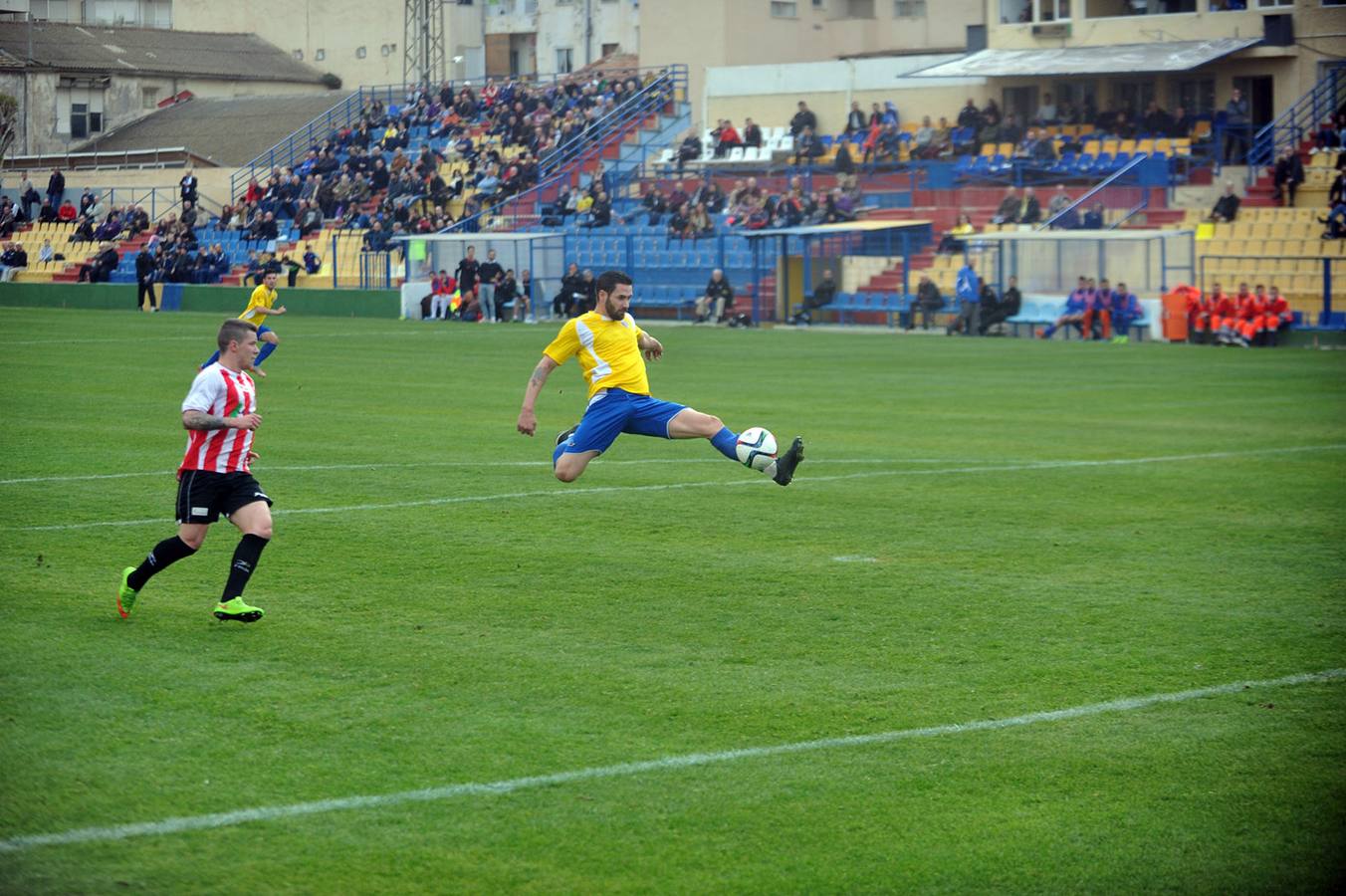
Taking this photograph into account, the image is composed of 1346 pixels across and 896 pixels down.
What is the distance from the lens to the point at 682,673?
7.88 meters

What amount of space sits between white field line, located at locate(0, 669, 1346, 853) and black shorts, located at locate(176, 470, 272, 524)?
3000 millimetres

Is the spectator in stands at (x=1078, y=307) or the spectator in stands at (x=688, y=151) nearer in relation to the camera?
the spectator in stands at (x=1078, y=307)

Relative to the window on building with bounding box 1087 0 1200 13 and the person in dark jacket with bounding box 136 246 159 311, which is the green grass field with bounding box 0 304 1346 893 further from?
the person in dark jacket with bounding box 136 246 159 311

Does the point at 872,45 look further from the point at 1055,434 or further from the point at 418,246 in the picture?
the point at 1055,434

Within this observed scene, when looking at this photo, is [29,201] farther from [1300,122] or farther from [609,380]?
[609,380]

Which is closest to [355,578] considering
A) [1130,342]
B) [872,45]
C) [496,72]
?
[1130,342]

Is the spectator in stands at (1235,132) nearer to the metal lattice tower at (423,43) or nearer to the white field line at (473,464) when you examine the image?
the white field line at (473,464)

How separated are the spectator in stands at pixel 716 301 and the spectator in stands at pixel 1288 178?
1269 cm

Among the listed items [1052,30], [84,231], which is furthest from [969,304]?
[84,231]

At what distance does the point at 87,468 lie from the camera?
14.7m

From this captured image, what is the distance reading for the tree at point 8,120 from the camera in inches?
2623

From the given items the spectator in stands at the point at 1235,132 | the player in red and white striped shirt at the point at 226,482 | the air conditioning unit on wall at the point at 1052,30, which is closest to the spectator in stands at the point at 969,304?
the spectator in stands at the point at 1235,132

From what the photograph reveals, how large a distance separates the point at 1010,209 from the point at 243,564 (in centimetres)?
3487

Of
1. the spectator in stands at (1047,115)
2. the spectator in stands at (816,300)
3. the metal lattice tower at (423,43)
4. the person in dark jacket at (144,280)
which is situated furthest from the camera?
the metal lattice tower at (423,43)
